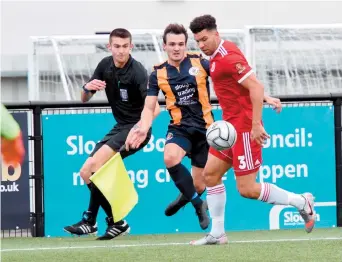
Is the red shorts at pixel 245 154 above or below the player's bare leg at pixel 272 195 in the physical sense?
above

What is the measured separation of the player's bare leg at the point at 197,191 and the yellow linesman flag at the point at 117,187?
0.39 metres

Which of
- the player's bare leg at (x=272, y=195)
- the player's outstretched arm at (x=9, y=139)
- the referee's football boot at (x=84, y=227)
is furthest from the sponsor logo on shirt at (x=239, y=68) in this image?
the player's outstretched arm at (x=9, y=139)

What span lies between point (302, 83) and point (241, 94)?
7678 mm

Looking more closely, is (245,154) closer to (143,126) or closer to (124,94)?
(143,126)

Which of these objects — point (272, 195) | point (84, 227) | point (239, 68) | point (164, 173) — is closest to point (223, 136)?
point (239, 68)

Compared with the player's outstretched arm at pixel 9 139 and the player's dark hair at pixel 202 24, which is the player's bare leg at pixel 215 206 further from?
the player's outstretched arm at pixel 9 139

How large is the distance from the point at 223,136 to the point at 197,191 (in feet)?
6.79

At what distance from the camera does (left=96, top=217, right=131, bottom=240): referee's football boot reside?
12.7 m

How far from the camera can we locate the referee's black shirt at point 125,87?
12781 millimetres

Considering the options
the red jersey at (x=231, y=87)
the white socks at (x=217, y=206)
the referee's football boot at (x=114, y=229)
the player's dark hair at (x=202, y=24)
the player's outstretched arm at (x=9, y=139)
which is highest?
the player's dark hair at (x=202, y=24)

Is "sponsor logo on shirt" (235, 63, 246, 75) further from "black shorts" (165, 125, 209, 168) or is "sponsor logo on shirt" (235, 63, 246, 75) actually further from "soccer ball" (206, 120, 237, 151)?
"black shorts" (165, 125, 209, 168)

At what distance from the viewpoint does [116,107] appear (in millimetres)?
12992

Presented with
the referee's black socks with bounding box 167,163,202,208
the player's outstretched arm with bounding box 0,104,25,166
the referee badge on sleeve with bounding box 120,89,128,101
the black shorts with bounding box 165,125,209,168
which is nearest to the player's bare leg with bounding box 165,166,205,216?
the black shorts with bounding box 165,125,209,168

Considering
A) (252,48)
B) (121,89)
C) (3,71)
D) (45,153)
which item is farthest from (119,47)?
(3,71)
